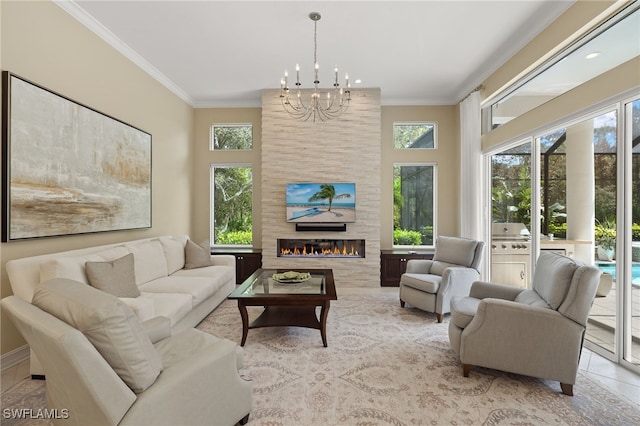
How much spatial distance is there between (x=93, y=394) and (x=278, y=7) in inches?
133

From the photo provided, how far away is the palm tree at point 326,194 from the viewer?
5227mm

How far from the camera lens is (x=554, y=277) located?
7.65 ft

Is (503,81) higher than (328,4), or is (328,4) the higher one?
(328,4)

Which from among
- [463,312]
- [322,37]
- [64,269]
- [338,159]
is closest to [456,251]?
[463,312]

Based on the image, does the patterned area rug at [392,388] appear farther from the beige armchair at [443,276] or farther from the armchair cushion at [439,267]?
the armchair cushion at [439,267]

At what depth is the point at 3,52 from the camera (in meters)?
2.38

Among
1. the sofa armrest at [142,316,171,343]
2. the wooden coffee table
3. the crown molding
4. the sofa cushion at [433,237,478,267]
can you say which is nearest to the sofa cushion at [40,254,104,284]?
the sofa armrest at [142,316,171,343]

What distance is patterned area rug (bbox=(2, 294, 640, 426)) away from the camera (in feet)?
6.37

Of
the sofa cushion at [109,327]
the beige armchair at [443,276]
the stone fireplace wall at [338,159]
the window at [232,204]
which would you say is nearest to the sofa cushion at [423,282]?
the beige armchair at [443,276]

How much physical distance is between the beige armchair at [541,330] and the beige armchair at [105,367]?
190 cm


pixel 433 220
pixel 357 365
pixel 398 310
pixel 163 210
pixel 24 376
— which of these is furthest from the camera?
pixel 433 220

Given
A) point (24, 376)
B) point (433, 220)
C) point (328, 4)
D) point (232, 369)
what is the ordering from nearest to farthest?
point (232, 369) → point (24, 376) → point (328, 4) → point (433, 220)

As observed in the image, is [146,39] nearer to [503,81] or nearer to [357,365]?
[357,365]

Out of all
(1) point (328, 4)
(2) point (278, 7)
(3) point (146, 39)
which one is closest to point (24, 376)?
(3) point (146, 39)
